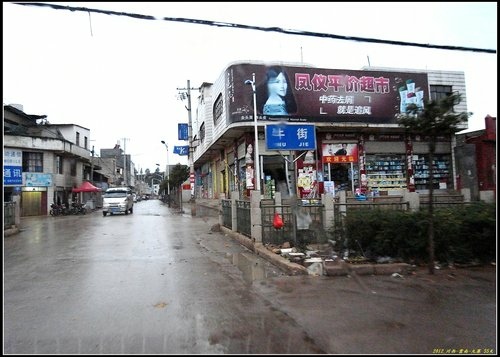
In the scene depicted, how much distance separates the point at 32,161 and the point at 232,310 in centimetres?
3480

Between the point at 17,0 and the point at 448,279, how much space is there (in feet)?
28.5

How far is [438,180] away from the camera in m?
25.0

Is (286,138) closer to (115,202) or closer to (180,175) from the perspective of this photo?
(115,202)

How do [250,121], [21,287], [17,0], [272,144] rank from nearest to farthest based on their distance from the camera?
1. [17,0]
2. [21,287]
3. [272,144]
4. [250,121]

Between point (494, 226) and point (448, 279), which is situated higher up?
point (494, 226)

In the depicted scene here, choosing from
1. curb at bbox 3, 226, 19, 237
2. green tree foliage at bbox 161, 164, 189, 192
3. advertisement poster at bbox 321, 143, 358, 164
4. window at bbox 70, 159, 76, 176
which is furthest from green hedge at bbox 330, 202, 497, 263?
green tree foliage at bbox 161, 164, 189, 192

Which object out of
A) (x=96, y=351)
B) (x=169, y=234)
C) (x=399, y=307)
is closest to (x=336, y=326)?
(x=399, y=307)

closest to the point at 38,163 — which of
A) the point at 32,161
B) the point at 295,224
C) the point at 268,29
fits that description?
the point at 32,161

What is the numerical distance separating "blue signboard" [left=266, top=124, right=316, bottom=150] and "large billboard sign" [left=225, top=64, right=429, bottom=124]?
1061 centimetres

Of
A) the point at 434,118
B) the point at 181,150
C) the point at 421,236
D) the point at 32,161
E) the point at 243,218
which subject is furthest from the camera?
the point at 32,161

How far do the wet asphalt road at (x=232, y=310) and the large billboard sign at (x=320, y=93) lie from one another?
1365 cm

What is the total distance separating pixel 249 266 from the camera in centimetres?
889

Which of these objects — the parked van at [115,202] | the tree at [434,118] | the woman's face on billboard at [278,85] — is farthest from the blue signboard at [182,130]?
the tree at [434,118]

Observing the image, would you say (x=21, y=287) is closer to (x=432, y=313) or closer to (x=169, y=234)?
(x=432, y=313)
